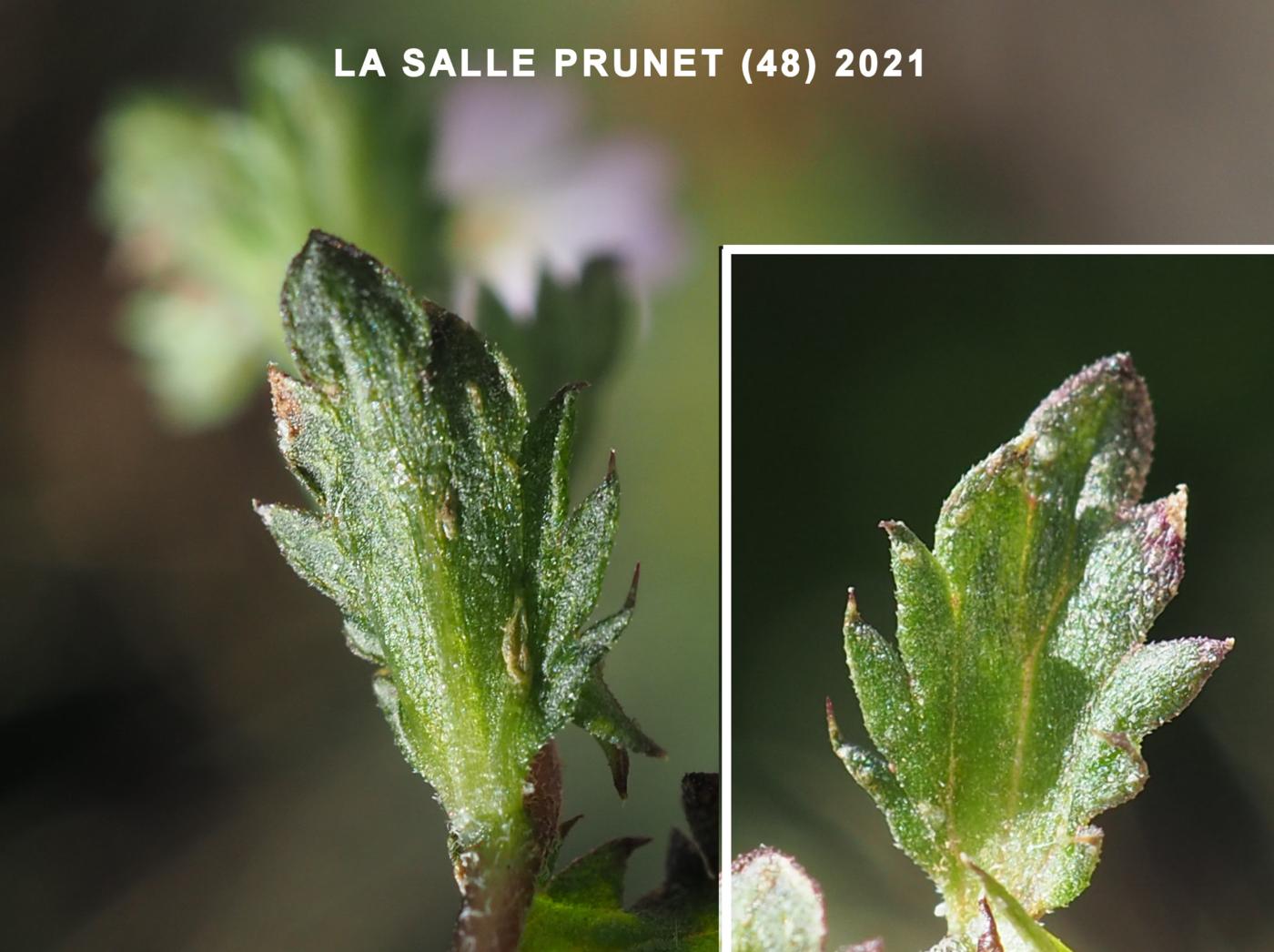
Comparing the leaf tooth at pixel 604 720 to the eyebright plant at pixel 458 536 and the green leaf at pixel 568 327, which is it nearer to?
the eyebright plant at pixel 458 536

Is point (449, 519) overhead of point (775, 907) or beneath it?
overhead

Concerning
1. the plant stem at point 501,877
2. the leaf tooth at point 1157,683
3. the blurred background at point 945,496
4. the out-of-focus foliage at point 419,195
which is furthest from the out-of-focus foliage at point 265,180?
the leaf tooth at point 1157,683

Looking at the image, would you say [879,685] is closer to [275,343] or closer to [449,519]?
[449,519]

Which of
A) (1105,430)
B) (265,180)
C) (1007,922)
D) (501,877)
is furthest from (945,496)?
(265,180)

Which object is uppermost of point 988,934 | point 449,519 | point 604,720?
point 449,519

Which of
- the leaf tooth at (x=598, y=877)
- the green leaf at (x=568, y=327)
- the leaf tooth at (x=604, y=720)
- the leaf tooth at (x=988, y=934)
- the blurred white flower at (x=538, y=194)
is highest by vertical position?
the blurred white flower at (x=538, y=194)

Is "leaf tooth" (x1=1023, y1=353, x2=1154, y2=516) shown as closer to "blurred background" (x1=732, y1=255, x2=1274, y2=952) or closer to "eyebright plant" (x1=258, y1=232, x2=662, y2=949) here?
"blurred background" (x1=732, y1=255, x2=1274, y2=952)
